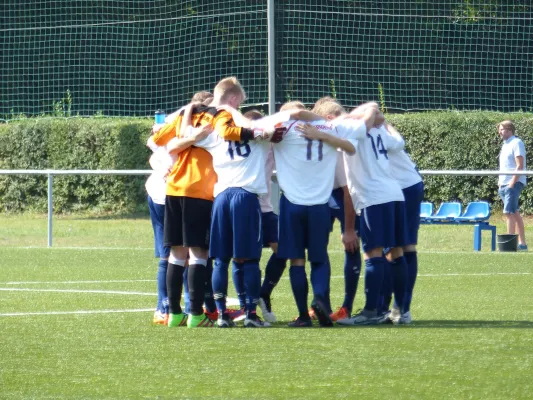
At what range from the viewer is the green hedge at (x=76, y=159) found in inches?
1074

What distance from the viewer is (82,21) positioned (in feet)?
107

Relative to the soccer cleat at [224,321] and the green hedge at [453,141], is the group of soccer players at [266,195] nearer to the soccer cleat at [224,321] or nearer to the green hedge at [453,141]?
the soccer cleat at [224,321]

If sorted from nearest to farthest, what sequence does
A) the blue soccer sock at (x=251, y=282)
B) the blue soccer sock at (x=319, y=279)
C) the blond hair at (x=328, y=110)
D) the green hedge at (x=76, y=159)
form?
1. the blue soccer sock at (x=251, y=282)
2. the blue soccer sock at (x=319, y=279)
3. the blond hair at (x=328, y=110)
4. the green hedge at (x=76, y=159)

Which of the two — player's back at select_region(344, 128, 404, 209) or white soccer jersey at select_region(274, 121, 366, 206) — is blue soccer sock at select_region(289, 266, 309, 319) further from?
player's back at select_region(344, 128, 404, 209)

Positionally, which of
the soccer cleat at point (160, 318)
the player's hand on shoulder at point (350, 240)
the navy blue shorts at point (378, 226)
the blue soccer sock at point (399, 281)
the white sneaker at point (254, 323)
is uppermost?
the navy blue shorts at point (378, 226)

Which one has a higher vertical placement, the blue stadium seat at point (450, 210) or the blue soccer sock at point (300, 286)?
the blue soccer sock at point (300, 286)

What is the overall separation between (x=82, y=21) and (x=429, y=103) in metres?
9.72

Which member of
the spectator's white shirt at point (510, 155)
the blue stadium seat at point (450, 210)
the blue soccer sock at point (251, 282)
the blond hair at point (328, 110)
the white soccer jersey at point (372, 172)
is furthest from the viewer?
the blue stadium seat at point (450, 210)

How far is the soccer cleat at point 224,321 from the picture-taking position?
8.88m

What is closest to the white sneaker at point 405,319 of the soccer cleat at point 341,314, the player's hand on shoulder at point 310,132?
the soccer cleat at point 341,314

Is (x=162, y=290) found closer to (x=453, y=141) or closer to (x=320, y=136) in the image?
(x=320, y=136)

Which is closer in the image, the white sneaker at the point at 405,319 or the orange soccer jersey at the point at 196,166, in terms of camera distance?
the orange soccer jersey at the point at 196,166

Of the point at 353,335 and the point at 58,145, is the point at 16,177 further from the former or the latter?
the point at 353,335

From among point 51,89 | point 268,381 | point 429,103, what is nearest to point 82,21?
point 51,89
